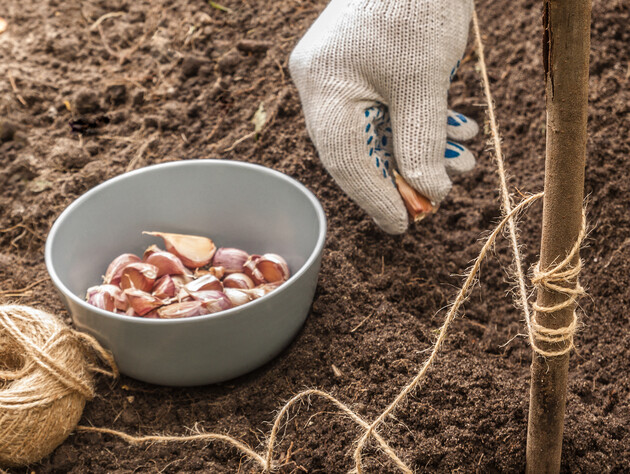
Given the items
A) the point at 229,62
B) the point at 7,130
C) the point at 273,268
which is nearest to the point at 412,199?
the point at 273,268

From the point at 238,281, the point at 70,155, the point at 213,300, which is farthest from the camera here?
the point at 70,155

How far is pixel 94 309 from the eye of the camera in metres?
0.89

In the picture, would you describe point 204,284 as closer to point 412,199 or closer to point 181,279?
point 181,279

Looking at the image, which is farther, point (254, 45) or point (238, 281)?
point (254, 45)

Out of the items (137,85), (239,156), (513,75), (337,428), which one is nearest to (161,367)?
(337,428)

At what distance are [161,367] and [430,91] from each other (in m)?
0.56

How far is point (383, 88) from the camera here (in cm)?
96

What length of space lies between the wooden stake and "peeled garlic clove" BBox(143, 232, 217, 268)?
596 millimetres

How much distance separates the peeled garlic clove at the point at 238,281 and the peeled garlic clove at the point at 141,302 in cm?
13

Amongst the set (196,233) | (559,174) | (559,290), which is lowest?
(196,233)

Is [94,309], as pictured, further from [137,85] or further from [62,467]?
[137,85]

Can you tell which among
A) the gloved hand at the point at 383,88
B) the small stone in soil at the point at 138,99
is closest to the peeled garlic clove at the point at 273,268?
the gloved hand at the point at 383,88

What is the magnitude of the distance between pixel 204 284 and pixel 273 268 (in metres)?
0.12

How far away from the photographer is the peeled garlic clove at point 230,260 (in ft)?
3.74
